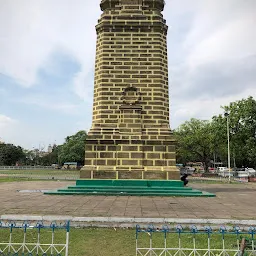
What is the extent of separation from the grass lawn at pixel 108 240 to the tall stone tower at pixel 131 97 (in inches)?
213

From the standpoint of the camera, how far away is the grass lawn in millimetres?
4031

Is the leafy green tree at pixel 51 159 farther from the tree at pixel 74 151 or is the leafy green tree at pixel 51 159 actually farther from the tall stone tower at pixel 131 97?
the tall stone tower at pixel 131 97

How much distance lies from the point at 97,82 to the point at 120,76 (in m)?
0.93

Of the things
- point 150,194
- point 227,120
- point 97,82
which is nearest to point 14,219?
point 150,194

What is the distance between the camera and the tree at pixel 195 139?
1460 inches

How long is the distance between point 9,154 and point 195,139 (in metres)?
47.6

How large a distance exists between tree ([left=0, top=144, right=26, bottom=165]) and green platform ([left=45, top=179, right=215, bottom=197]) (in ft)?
209

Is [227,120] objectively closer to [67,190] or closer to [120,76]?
[120,76]

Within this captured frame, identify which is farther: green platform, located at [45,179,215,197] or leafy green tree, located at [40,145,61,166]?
leafy green tree, located at [40,145,61,166]

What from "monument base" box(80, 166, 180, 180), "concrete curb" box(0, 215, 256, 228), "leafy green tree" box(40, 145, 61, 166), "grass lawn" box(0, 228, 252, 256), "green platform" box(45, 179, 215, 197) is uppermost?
"leafy green tree" box(40, 145, 61, 166)

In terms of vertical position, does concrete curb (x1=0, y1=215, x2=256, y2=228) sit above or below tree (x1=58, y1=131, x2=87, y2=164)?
below

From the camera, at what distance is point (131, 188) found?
9891mm

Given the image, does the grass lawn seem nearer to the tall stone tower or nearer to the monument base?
the monument base

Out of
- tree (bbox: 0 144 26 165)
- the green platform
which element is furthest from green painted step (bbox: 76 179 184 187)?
tree (bbox: 0 144 26 165)
